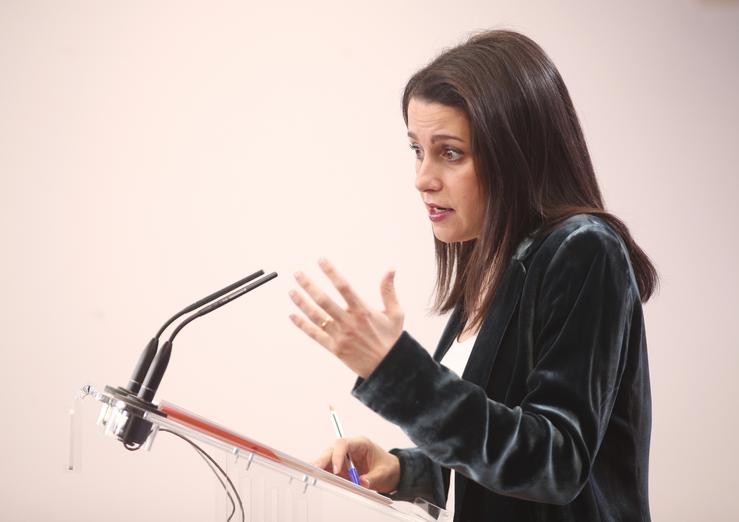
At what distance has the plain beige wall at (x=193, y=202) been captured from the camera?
2.92 m

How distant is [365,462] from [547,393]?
50 centimetres

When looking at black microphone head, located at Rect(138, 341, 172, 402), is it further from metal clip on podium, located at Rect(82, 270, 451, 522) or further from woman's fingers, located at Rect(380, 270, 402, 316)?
woman's fingers, located at Rect(380, 270, 402, 316)

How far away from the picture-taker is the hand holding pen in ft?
4.27

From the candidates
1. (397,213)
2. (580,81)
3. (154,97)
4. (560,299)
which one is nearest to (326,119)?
(397,213)

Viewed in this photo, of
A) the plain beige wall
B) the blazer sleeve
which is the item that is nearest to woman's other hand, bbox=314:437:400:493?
the blazer sleeve

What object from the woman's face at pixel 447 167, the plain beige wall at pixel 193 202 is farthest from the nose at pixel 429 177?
the plain beige wall at pixel 193 202

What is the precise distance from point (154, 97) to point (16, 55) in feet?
1.64

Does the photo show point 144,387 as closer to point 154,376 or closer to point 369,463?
point 154,376

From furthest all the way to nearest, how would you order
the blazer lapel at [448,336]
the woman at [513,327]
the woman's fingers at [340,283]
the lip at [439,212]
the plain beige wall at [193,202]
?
the plain beige wall at [193,202] → the blazer lapel at [448,336] → the lip at [439,212] → the woman at [513,327] → the woman's fingers at [340,283]

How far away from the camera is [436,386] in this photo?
2.94ft

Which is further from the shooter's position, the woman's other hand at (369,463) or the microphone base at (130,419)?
the woman's other hand at (369,463)

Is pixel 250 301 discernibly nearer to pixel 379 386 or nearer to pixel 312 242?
pixel 312 242

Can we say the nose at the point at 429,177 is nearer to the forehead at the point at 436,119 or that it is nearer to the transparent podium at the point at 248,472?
the forehead at the point at 436,119

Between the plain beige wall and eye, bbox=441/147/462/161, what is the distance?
1793 millimetres
